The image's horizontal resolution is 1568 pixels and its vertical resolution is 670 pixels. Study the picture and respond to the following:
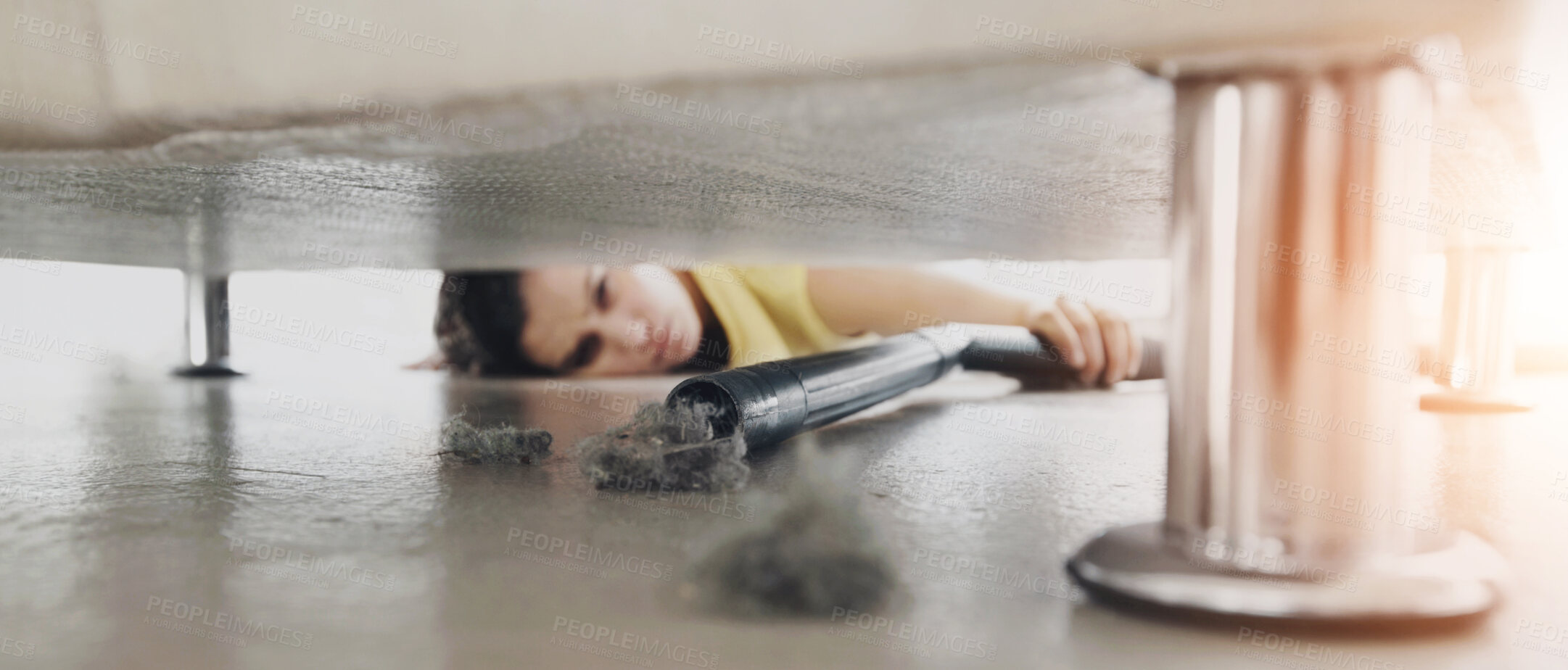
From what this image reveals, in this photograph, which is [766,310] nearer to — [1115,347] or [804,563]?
[1115,347]

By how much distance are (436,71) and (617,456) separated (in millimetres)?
527

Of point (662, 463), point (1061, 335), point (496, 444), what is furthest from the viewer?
point (1061, 335)

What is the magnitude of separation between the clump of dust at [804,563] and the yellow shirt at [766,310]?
11.0ft

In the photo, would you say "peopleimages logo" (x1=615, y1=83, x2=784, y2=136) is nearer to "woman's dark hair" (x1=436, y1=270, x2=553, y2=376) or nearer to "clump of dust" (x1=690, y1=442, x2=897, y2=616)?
"clump of dust" (x1=690, y1=442, x2=897, y2=616)

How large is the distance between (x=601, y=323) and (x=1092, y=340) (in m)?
2.07

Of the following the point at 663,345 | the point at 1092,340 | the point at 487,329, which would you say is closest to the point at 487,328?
→ the point at 487,329

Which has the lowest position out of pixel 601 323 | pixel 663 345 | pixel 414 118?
pixel 663 345

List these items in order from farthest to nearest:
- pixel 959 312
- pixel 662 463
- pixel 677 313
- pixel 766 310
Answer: pixel 766 310, pixel 677 313, pixel 959 312, pixel 662 463

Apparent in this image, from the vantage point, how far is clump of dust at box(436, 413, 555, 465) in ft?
3.89

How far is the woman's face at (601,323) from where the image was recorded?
3.79 meters

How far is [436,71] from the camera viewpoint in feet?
1.98

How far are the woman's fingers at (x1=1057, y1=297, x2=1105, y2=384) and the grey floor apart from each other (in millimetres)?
1304

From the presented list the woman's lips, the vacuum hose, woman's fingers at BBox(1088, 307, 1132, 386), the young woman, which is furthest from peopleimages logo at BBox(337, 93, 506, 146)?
the woman's lips

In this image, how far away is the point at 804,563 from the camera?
62 cm
